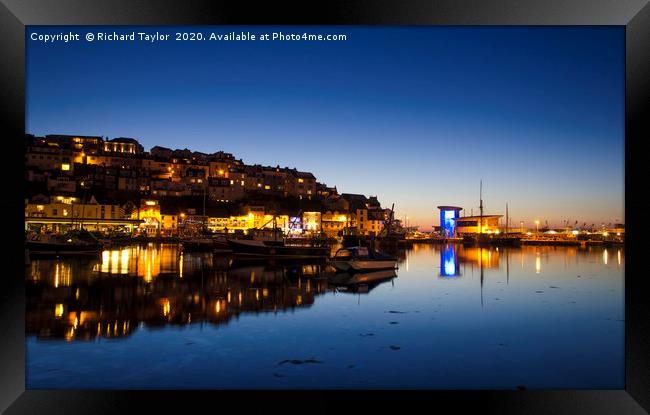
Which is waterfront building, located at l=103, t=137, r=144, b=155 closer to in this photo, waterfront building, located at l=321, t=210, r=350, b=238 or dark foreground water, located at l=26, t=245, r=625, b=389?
waterfront building, located at l=321, t=210, r=350, b=238

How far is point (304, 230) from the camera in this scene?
239 feet

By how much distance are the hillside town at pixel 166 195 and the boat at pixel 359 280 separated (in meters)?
32.1

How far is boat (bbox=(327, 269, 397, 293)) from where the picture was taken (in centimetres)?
1752

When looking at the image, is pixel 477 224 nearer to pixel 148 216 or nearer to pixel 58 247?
pixel 148 216

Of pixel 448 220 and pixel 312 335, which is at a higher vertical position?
pixel 448 220

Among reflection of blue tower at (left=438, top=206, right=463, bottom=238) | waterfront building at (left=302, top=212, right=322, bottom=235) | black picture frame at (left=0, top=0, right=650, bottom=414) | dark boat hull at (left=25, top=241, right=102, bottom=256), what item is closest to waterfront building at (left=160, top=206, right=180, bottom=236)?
waterfront building at (left=302, top=212, right=322, bottom=235)

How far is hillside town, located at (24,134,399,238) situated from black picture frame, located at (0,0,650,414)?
1878 inches

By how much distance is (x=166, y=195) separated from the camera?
71.2 m

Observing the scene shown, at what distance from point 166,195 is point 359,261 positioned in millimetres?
55166
